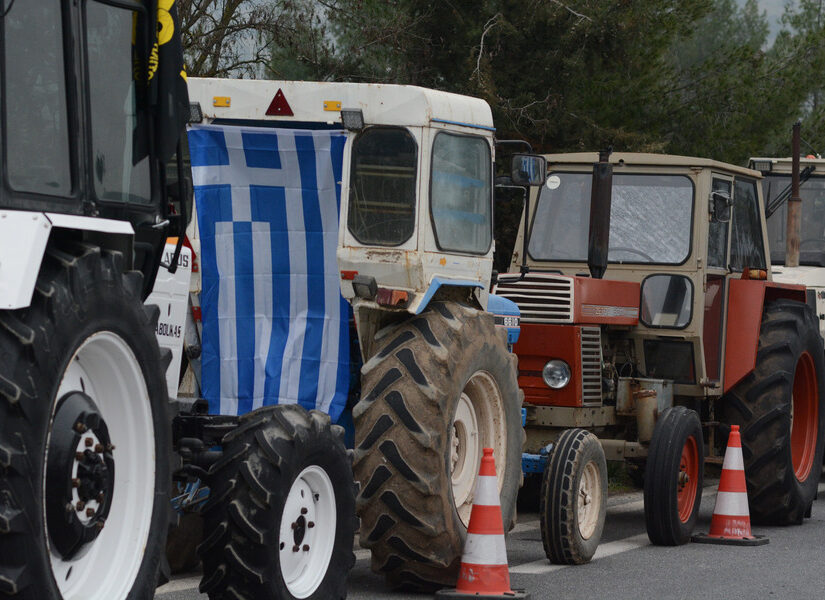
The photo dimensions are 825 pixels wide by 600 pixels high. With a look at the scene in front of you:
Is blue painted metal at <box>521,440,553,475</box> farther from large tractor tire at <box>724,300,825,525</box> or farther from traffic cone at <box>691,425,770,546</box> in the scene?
large tractor tire at <box>724,300,825,525</box>

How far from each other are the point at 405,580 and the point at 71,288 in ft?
11.6

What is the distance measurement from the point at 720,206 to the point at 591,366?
1602mm

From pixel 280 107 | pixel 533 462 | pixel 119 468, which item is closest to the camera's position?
pixel 119 468

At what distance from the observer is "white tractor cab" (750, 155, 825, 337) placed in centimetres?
1462

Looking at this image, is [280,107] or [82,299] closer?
[82,299]

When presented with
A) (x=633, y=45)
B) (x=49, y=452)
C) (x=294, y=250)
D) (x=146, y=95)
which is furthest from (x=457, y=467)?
(x=633, y=45)

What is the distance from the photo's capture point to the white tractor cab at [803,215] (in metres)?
14.6

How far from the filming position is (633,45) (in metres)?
18.8

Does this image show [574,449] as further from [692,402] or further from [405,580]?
[692,402]

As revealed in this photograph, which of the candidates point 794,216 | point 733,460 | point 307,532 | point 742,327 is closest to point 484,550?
point 307,532

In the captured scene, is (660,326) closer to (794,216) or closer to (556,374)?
(556,374)

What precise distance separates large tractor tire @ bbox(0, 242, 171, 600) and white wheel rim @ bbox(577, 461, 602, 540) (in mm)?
4187

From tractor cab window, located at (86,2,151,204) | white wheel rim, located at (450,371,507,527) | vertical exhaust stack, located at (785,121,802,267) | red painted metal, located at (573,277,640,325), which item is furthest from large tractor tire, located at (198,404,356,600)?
vertical exhaust stack, located at (785,121,802,267)

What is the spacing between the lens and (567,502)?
28.6 ft
